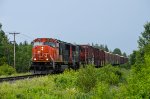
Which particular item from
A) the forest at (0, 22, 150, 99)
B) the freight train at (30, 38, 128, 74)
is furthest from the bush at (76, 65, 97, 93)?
the freight train at (30, 38, 128, 74)

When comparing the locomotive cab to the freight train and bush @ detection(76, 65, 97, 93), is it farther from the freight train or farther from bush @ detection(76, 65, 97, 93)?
bush @ detection(76, 65, 97, 93)

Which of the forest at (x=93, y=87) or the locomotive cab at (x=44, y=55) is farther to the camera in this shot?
→ the locomotive cab at (x=44, y=55)

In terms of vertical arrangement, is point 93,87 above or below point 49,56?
below

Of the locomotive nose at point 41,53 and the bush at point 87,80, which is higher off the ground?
the locomotive nose at point 41,53

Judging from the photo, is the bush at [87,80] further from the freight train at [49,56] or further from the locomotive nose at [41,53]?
the locomotive nose at [41,53]

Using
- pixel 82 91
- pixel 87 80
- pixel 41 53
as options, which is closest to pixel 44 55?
pixel 41 53

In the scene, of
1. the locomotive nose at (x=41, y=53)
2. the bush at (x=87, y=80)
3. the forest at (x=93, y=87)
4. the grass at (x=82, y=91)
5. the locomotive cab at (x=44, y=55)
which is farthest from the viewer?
the locomotive nose at (x=41, y=53)

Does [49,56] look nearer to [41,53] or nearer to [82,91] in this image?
[41,53]

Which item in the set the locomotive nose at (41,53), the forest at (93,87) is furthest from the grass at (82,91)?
the locomotive nose at (41,53)

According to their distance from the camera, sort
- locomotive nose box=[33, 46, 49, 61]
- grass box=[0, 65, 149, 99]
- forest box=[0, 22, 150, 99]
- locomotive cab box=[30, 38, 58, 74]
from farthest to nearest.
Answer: locomotive nose box=[33, 46, 49, 61] < locomotive cab box=[30, 38, 58, 74] < grass box=[0, 65, 149, 99] < forest box=[0, 22, 150, 99]

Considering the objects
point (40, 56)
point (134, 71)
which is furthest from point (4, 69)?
point (134, 71)

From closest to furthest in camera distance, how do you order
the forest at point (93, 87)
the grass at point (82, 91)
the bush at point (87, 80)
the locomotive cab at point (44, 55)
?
the forest at point (93, 87) → the grass at point (82, 91) → the bush at point (87, 80) → the locomotive cab at point (44, 55)

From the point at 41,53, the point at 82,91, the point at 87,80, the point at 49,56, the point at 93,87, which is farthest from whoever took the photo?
the point at 41,53

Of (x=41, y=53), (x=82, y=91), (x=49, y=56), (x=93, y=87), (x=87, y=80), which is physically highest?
(x=41, y=53)
